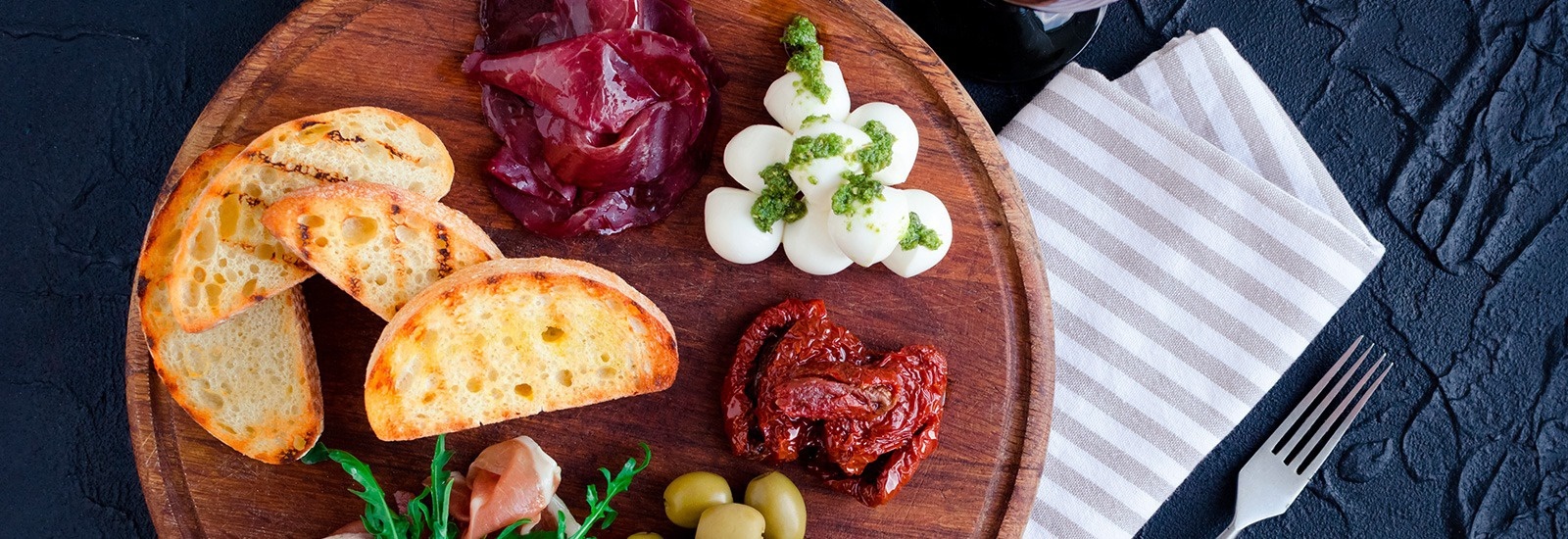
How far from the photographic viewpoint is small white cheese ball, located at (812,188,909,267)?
2.02 meters

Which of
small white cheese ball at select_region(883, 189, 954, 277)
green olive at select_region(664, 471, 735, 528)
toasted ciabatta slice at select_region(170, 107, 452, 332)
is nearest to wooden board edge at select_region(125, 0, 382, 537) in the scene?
toasted ciabatta slice at select_region(170, 107, 452, 332)

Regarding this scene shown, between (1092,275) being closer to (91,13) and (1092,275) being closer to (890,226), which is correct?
(890,226)

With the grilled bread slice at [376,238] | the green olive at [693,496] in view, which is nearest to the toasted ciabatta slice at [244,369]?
the grilled bread slice at [376,238]

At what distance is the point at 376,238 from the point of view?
203 centimetres

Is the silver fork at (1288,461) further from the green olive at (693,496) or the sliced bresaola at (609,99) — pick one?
the sliced bresaola at (609,99)

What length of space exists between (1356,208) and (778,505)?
5.58 ft

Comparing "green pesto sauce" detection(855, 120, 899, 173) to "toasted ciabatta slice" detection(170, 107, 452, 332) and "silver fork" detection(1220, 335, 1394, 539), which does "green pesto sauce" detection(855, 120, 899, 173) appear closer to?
"toasted ciabatta slice" detection(170, 107, 452, 332)

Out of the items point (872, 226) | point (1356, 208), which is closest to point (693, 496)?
point (872, 226)

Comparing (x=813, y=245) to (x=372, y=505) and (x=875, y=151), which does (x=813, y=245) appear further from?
(x=372, y=505)

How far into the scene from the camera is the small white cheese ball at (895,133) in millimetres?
2139

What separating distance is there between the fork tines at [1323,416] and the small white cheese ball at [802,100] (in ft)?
4.60

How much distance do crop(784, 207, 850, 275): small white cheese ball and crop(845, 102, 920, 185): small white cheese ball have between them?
16 centimetres

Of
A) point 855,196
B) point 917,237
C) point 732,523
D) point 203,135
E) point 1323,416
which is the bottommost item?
point 732,523

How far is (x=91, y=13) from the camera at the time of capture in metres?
2.46
